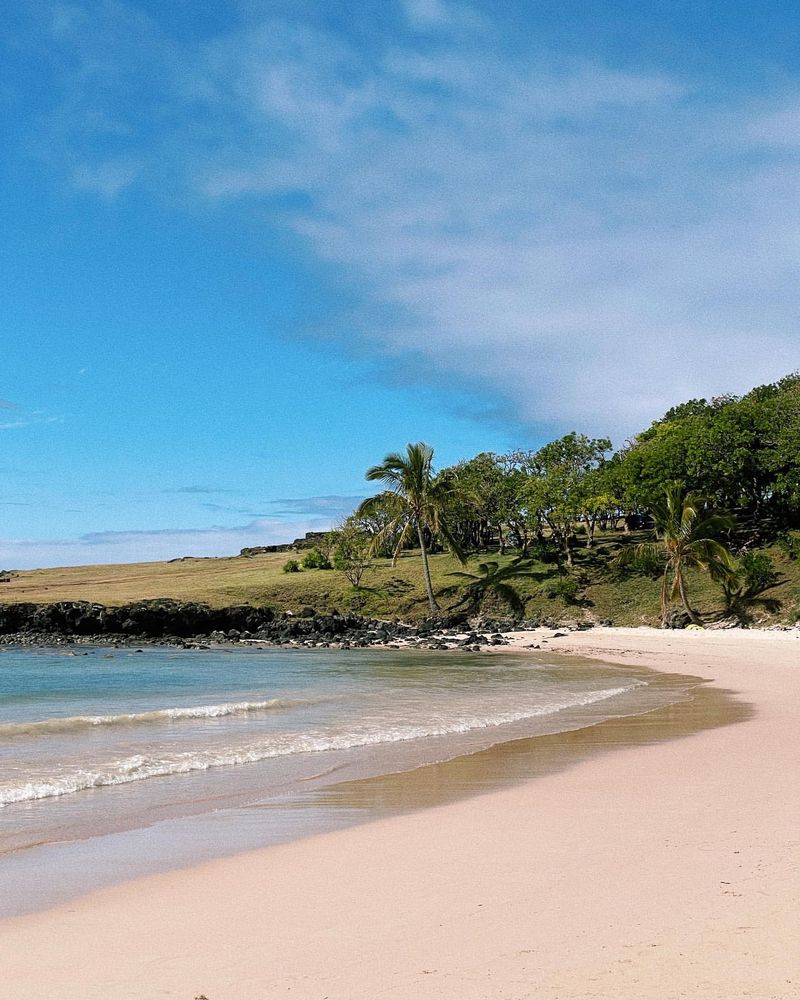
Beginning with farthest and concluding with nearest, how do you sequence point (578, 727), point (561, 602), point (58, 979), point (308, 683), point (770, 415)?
point (770, 415) < point (561, 602) < point (308, 683) < point (578, 727) < point (58, 979)

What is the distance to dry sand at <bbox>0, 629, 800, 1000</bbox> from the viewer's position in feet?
14.2

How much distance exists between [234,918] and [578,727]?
1003 cm

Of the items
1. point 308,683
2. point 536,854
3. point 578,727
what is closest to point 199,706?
point 308,683

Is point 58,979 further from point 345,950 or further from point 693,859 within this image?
point 693,859

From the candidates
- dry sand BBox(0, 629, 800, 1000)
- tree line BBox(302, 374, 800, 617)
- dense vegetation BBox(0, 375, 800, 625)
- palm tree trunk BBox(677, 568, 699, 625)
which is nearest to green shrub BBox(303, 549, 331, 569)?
dense vegetation BBox(0, 375, 800, 625)

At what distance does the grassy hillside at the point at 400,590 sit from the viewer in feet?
144

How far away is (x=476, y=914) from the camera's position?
5344 mm

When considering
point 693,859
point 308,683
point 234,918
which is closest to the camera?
point 234,918

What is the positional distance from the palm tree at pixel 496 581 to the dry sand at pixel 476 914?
41.1 meters

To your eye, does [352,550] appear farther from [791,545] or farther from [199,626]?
[791,545]

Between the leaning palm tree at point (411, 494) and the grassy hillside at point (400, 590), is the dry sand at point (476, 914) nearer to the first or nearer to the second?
the grassy hillside at point (400, 590)

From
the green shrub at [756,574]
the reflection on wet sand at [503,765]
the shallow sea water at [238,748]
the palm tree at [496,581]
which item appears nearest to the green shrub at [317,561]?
the palm tree at [496,581]

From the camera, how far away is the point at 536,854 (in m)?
6.74

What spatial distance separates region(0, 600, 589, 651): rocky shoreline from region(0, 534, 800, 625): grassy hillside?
2.24 metres
